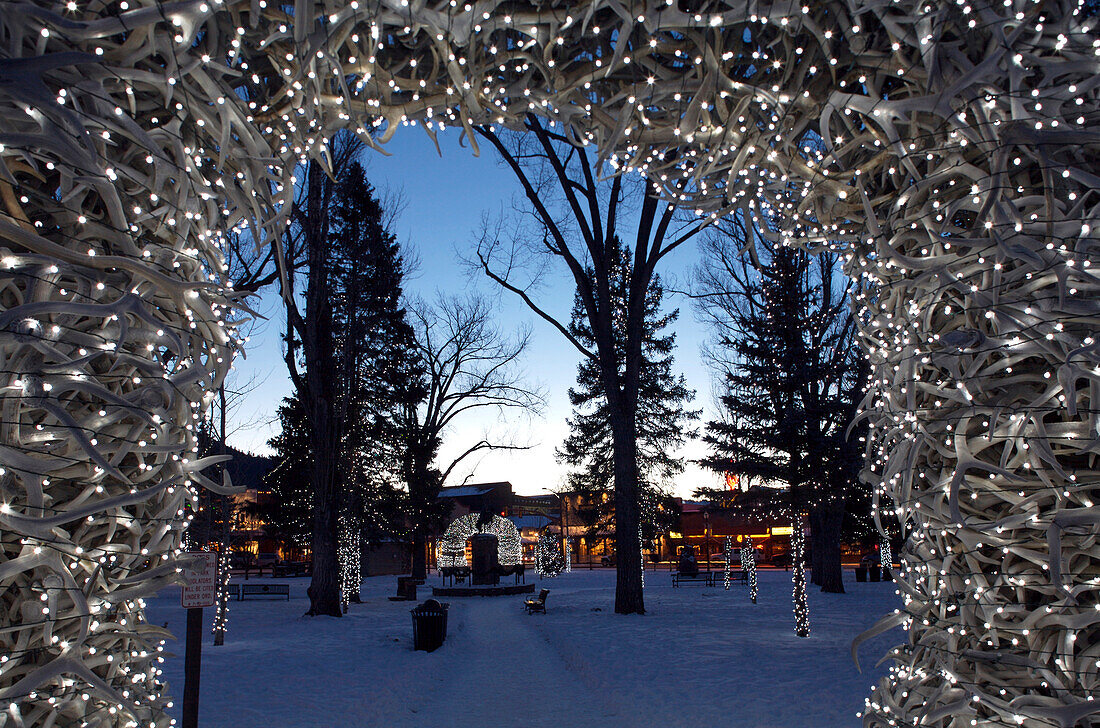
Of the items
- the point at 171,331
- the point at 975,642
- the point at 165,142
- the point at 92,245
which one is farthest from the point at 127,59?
the point at 975,642

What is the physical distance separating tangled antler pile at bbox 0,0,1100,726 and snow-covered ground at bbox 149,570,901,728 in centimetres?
459

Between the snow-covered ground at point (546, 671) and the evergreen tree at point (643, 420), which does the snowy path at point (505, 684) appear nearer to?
the snow-covered ground at point (546, 671)

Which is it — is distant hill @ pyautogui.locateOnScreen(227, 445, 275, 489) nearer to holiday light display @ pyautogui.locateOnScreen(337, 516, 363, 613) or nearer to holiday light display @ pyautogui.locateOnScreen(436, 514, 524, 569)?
holiday light display @ pyautogui.locateOnScreen(337, 516, 363, 613)

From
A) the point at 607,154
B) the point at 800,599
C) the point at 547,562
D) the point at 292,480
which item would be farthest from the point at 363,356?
the point at 607,154

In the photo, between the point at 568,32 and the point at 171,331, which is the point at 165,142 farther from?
the point at 568,32

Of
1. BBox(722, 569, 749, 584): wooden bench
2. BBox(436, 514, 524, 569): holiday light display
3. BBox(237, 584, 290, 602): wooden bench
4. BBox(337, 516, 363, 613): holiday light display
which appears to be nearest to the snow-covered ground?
BBox(337, 516, 363, 613): holiday light display

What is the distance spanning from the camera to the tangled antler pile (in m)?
1.97

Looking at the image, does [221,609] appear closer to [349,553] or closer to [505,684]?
[505,684]

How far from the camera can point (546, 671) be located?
30.2ft

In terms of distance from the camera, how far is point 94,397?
213 centimetres

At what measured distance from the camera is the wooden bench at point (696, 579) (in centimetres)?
2455

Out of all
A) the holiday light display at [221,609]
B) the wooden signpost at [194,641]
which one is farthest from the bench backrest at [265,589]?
the wooden signpost at [194,641]

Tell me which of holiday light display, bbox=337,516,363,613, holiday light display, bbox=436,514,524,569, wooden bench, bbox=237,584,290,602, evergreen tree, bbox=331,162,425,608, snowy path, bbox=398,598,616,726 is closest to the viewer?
snowy path, bbox=398,598,616,726

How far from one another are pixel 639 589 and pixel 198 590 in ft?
35.4
